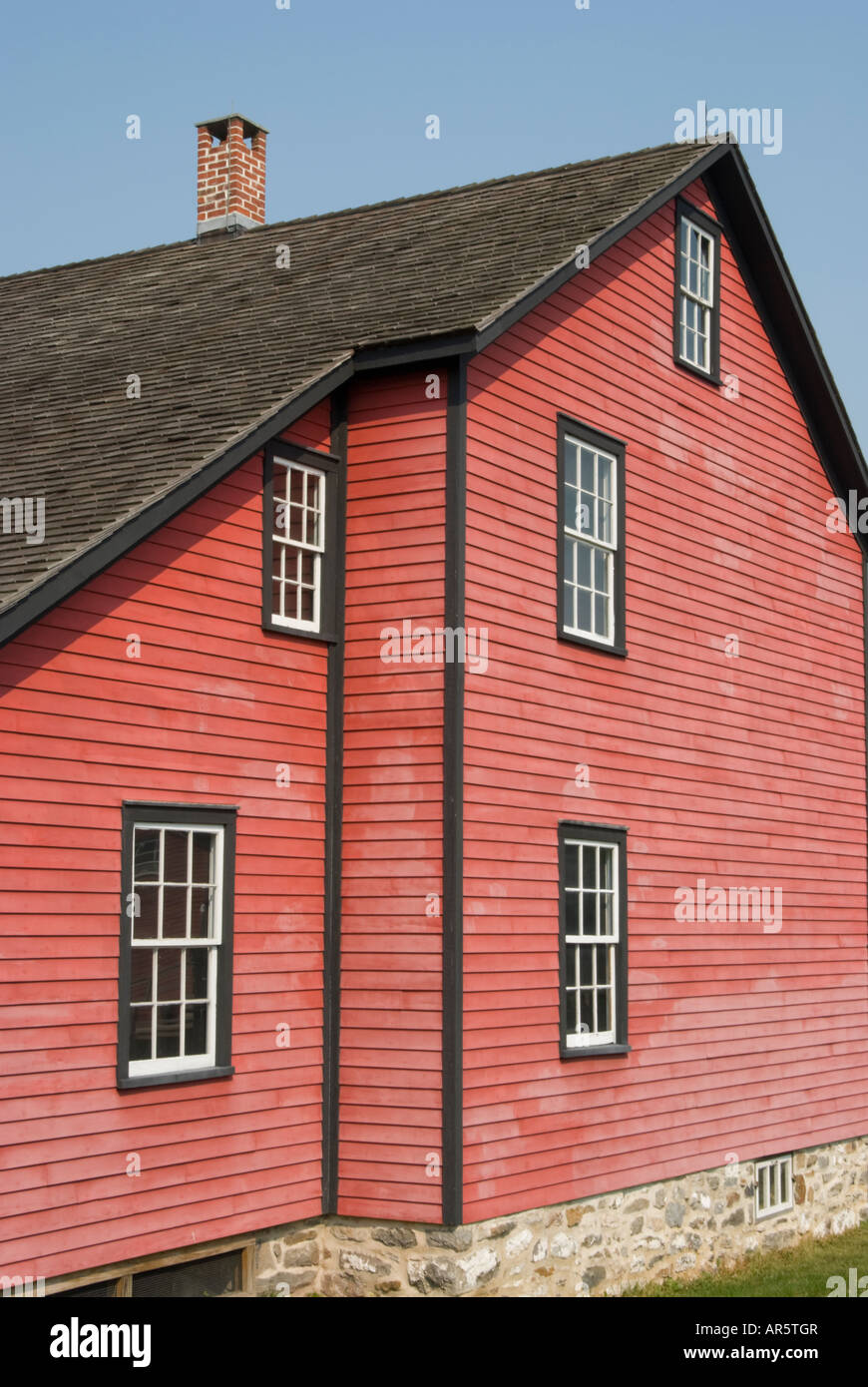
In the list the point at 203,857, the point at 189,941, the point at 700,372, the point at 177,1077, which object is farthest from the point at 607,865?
the point at 700,372

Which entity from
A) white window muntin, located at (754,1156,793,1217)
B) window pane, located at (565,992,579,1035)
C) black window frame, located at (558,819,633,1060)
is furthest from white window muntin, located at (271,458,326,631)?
white window muntin, located at (754,1156,793,1217)

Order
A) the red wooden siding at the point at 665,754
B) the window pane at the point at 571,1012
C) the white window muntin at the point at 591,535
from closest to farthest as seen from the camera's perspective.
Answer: the red wooden siding at the point at 665,754
the window pane at the point at 571,1012
the white window muntin at the point at 591,535

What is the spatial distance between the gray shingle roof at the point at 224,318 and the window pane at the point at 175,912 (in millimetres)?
2494

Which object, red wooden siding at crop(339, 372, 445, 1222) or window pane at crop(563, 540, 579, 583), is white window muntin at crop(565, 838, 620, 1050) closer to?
red wooden siding at crop(339, 372, 445, 1222)

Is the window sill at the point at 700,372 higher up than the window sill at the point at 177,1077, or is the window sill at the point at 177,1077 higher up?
the window sill at the point at 700,372

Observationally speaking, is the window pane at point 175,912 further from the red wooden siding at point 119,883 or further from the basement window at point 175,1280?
the basement window at point 175,1280

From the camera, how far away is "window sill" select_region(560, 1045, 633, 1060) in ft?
41.6

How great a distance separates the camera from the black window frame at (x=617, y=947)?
12695mm

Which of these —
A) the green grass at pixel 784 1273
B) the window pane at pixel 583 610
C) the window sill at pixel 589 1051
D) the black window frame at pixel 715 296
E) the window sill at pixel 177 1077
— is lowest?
the green grass at pixel 784 1273

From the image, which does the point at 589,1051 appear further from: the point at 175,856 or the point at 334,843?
the point at 175,856

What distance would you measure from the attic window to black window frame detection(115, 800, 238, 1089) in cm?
723

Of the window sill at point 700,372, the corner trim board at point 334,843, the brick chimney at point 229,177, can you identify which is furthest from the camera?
the brick chimney at point 229,177

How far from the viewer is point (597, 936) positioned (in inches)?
524

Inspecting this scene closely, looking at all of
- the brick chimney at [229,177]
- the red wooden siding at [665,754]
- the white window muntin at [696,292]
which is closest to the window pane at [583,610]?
the red wooden siding at [665,754]
